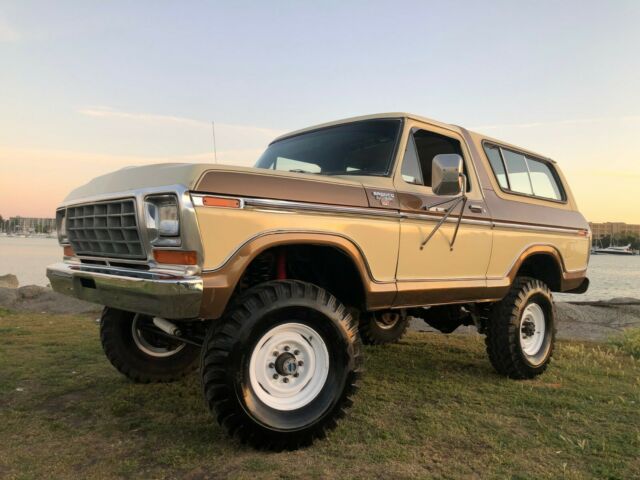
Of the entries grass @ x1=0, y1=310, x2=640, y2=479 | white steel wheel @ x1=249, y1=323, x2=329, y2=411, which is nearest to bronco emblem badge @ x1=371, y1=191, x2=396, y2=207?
white steel wheel @ x1=249, y1=323, x2=329, y2=411

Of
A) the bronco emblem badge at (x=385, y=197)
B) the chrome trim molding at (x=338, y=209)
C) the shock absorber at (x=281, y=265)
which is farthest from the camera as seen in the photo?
the bronco emblem badge at (x=385, y=197)

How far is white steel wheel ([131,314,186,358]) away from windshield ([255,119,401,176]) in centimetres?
189

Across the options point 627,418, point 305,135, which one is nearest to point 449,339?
point 627,418

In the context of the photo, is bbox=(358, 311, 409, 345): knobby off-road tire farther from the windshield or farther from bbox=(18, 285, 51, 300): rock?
bbox=(18, 285, 51, 300): rock

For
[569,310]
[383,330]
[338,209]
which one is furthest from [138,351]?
[569,310]

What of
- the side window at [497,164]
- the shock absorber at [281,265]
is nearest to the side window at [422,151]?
the side window at [497,164]

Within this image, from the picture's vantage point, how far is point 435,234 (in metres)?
4.10

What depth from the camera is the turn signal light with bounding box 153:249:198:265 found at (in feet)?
9.20

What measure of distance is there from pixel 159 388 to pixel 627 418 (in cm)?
378

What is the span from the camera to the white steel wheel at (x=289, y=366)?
3.15 meters

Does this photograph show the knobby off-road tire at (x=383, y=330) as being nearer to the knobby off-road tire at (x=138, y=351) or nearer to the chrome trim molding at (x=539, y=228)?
the chrome trim molding at (x=539, y=228)

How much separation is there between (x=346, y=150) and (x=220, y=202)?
5.26 ft

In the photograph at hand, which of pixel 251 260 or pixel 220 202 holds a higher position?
pixel 220 202

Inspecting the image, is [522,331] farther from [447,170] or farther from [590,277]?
[590,277]
